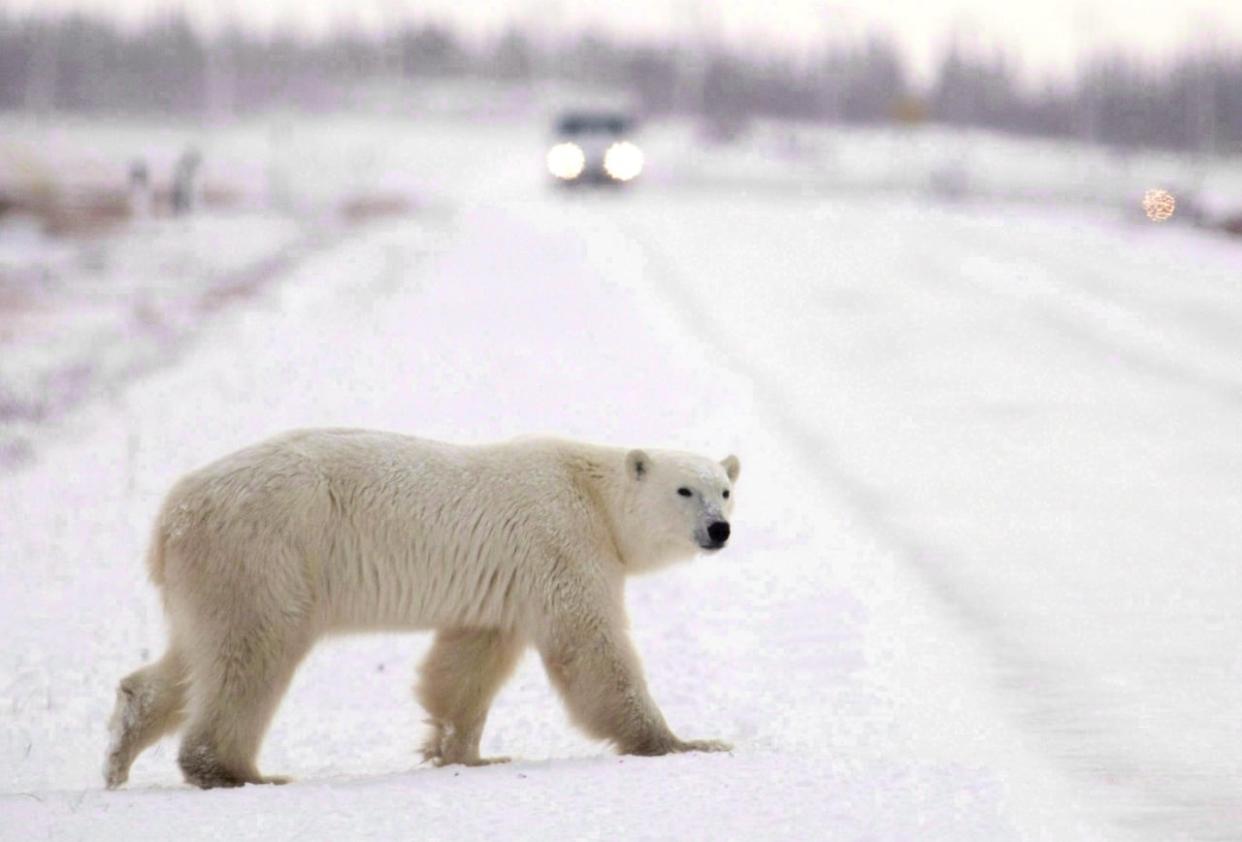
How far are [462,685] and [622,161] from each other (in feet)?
95.4

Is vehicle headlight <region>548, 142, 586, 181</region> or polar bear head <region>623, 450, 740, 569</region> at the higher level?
polar bear head <region>623, 450, 740, 569</region>

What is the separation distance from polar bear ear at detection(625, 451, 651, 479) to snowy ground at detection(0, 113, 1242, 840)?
966mm

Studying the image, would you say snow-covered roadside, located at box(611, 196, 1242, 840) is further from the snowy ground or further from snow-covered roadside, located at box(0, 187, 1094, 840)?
snow-covered roadside, located at box(0, 187, 1094, 840)

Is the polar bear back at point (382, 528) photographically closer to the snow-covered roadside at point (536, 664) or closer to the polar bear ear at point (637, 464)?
the polar bear ear at point (637, 464)

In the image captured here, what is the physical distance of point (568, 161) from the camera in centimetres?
3325

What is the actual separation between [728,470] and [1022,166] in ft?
195

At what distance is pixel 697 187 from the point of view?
40.0 metres

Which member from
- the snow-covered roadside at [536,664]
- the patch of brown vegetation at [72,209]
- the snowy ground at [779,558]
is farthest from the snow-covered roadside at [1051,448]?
the patch of brown vegetation at [72,209]

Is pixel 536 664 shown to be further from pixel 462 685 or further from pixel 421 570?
pixel 421 570

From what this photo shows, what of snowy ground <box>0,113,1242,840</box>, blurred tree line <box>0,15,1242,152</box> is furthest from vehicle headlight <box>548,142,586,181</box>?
blurred tree line <box>0,15,1242,152</box>

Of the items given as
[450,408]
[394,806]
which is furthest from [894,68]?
[394,806]

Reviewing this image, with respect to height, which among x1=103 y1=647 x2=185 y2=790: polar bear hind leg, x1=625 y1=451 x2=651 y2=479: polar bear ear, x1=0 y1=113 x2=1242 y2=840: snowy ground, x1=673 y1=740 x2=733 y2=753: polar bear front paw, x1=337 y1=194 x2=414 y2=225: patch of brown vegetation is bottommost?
x1=337 y1=194 x2=414 y2=225: patch of brown vegetation

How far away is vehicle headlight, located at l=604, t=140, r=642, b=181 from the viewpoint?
Result: 33312 mm

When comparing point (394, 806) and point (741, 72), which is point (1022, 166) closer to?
point (741, 72)
